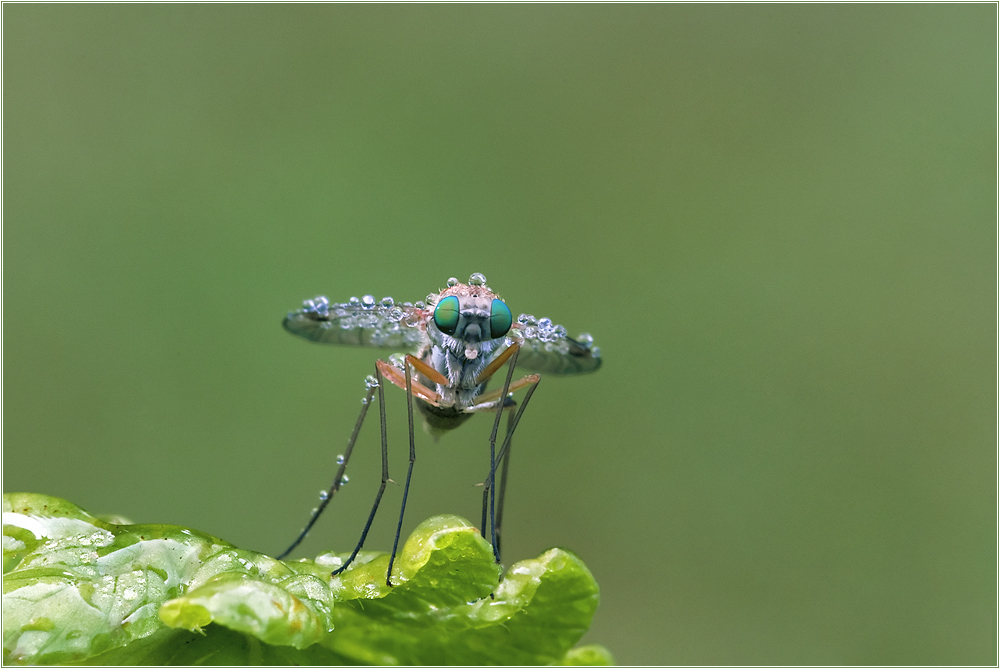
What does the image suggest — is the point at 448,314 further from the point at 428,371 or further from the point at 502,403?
A: the point at 502,403

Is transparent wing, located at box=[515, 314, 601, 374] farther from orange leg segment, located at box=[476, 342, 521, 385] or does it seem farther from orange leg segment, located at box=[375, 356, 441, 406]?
orange leg segment, located at box=[375, 356, 441, 406]

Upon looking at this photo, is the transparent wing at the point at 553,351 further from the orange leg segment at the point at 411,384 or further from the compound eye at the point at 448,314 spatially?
the orange leg segment at the point at 411,384

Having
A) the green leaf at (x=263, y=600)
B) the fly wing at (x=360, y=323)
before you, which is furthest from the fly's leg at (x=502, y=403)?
the green leaf at (x=263, y=600)

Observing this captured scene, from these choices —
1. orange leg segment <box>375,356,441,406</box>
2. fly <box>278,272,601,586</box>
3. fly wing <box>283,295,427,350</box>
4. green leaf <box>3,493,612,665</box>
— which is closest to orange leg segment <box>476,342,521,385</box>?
fly <box>278,272,601,586</box>

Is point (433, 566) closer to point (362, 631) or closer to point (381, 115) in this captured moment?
point (362, 631)

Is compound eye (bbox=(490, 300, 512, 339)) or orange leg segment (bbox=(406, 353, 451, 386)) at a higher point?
Answer: compound eye (bbox=(490, 300, 512, 339))

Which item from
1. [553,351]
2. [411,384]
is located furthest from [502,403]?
[553,351]
